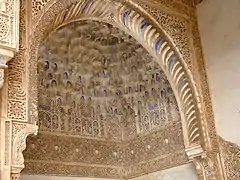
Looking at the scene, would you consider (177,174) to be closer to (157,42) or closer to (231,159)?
(231,159)

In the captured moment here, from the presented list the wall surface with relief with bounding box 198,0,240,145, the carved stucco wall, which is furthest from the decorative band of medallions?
the carved stucco wall

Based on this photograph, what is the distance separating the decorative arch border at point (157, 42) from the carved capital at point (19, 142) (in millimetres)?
1023

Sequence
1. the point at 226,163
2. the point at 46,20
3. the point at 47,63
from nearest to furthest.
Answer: the point at 46,20 → the point at 226,163 → the point at 47,63

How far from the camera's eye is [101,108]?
5.84 meters

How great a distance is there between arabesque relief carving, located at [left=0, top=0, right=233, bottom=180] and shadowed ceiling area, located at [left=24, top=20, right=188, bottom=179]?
0.02 m

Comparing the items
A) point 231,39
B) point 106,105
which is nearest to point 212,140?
point 231,39

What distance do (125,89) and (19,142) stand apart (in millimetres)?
3131

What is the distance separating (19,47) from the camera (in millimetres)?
3055

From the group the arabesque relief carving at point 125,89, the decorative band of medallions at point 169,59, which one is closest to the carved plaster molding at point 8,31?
the arabesque relief carving at point 125,89

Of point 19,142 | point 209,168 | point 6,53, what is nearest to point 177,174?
point 209,168

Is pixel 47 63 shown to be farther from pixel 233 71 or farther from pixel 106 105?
pixel 233 71

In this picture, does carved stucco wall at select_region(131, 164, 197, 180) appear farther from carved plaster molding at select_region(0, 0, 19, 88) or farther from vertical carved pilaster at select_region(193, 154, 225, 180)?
carved plaster molding at select_region(0, 0, 19, 88)

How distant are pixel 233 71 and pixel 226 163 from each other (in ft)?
3.17

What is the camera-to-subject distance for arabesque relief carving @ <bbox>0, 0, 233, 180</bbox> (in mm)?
3066
